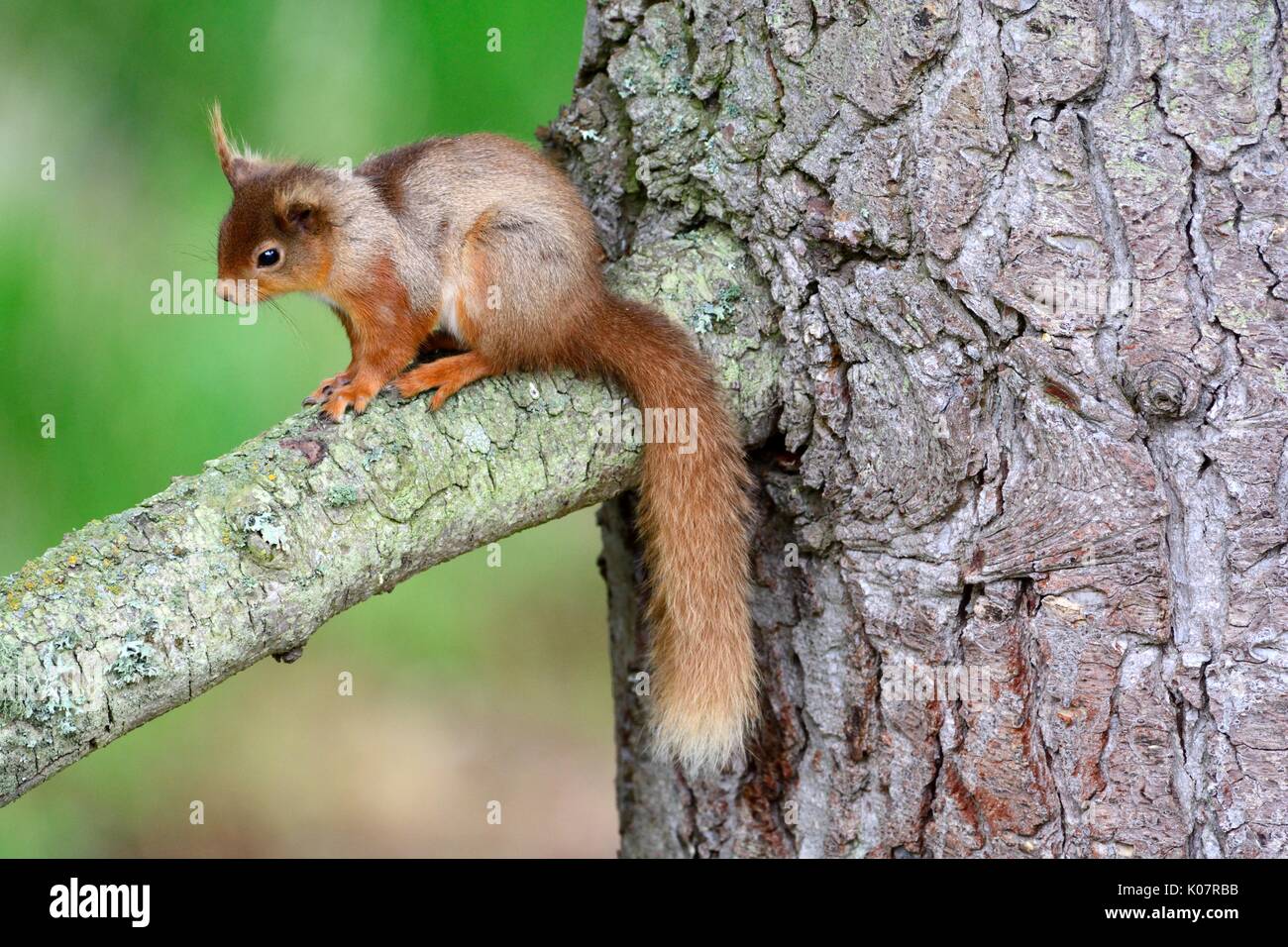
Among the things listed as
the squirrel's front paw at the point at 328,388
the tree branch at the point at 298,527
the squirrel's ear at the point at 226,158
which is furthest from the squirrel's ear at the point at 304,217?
the tree branch at the point at 298,527

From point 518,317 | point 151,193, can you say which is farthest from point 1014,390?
point 151,193

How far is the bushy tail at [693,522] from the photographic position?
1408 mm

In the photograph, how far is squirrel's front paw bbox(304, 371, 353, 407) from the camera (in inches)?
56.2

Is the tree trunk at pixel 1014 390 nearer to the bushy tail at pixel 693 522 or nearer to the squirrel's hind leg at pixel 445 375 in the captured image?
the bushy tail at pixel 693 522

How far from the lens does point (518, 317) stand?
1.43 metres

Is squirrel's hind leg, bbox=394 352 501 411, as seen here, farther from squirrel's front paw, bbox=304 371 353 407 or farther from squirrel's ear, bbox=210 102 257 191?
squirrel's ear, bbox=210 102 257 191

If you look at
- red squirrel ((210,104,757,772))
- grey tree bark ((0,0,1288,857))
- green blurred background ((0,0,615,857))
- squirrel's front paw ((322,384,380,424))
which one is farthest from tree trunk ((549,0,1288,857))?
green blurred background ((0,0,615,857))

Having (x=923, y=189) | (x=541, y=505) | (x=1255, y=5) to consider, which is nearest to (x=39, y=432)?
(x=541, y=505)

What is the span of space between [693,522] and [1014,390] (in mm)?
435

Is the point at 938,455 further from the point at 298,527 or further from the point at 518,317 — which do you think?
the point at 298,527

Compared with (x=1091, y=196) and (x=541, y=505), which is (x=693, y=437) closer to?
(x=541, y=505)

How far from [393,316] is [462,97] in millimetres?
630

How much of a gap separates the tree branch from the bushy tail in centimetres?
4

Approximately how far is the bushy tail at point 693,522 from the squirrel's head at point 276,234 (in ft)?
1.47
